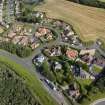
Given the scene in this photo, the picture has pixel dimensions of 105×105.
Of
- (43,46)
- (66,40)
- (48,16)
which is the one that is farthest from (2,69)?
(48,16)

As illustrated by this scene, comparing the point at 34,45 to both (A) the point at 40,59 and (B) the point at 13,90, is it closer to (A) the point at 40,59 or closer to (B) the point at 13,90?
(A) the point at 40,59

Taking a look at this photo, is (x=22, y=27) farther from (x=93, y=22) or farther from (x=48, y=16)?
(x=93, y=22)

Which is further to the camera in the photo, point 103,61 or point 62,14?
point 62,14

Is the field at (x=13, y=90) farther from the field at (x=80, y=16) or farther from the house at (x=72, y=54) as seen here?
the field at (x=80, y=16)

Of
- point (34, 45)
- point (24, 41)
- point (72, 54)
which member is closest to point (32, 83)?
point (72, 54)

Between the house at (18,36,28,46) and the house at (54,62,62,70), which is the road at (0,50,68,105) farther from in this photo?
the house at (18,36,28,46)

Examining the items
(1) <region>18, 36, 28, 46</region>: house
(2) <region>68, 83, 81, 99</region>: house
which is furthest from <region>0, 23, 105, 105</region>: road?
(1) <region>18, 36, 28, 46</region>: house
